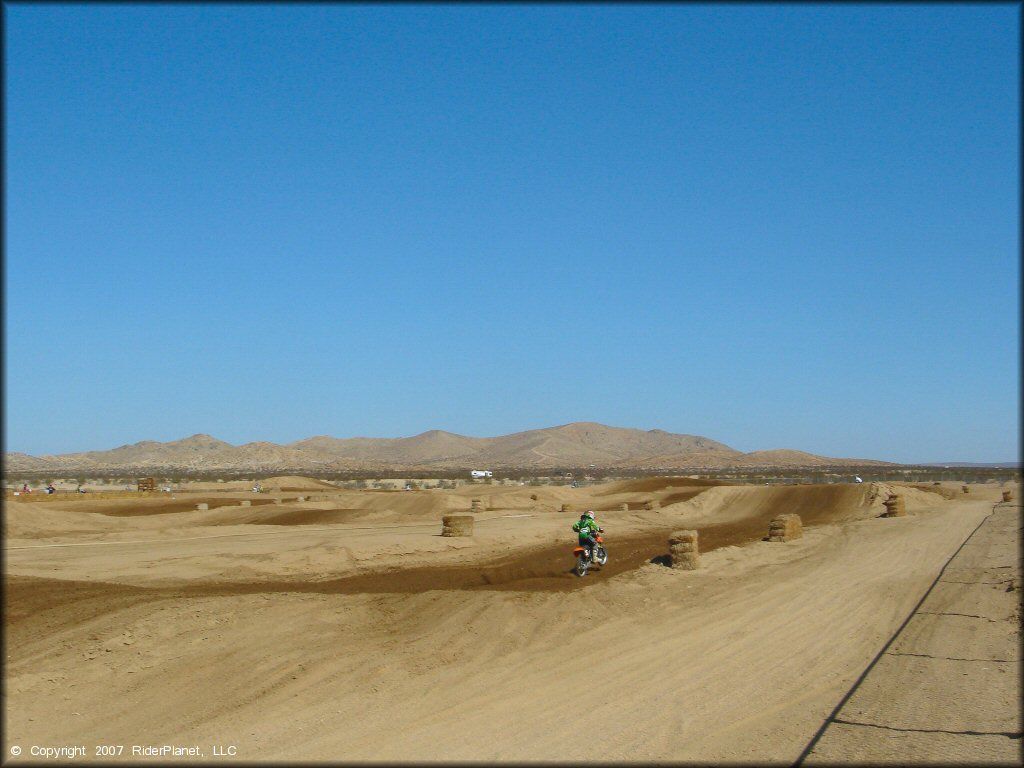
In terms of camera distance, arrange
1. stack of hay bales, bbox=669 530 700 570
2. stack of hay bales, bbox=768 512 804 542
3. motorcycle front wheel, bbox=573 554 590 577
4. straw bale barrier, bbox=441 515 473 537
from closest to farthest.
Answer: motorcycle front wheel, bbox=573 554 590 577
stack of hay bales, bbox=669 530 700 570
stack of hay bales, bbox=768 512 804 542
straw bale barrier, bbox=441 515 473 537

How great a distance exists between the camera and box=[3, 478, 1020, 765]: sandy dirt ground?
10.9 m

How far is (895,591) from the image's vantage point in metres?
20.0

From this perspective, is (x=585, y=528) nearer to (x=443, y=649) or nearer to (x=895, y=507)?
(x=443, y=649)

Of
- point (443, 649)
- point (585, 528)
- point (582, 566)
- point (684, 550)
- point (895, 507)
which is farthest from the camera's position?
point (895, 507)

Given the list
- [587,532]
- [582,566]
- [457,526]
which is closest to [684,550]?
[587,532]

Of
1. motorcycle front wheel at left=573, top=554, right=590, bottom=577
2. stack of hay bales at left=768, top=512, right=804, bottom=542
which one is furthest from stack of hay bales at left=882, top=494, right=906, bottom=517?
motorcycle front wheel at left=573, top=554, right=590, bottom=577

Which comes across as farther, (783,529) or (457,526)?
(457,526)

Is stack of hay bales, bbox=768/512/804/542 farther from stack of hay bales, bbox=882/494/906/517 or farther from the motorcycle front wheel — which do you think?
stack of hay bales, bbox=882/494/906/517

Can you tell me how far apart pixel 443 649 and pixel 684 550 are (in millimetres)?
9974

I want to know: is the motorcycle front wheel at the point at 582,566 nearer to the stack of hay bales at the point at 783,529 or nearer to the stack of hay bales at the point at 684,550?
the stack of hay bales at the point at 684,550

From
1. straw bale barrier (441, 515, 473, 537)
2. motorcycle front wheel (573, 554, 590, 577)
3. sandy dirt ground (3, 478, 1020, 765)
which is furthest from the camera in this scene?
straw bale barrier (441, 515, 473, 537)

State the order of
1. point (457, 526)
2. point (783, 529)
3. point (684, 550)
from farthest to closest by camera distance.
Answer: point (457, 526) < point (783, 529) < point (684, 550)

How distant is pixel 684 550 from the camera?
23.1 metres

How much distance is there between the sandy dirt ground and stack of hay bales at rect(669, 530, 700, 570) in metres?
0.53
